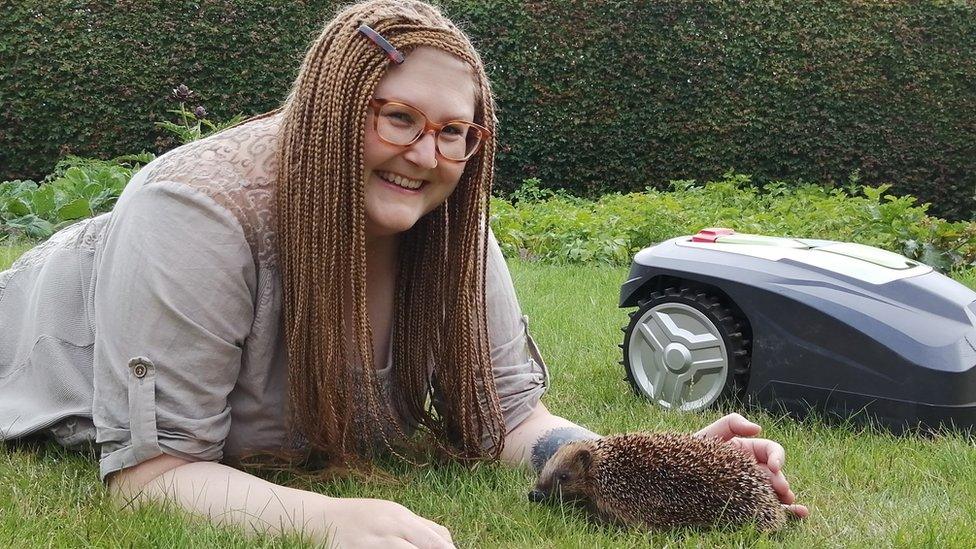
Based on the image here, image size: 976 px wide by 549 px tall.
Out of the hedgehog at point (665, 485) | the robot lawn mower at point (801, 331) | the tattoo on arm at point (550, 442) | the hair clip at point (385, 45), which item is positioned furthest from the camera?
the robot lawn mower at point (801, 331)

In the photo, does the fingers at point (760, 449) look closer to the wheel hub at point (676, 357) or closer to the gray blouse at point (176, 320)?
the wheel hub at point (676, 357)

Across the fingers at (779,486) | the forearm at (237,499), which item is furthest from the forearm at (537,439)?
the forearm at (237,499)

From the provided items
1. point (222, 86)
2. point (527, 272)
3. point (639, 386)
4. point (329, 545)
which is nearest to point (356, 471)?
point (329, 545)

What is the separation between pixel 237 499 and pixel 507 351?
0.91 metres

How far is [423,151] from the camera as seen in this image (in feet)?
6.51

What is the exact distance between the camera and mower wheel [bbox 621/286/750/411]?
321 centimetres

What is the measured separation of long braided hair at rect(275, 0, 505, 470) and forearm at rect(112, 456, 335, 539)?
0.82ft

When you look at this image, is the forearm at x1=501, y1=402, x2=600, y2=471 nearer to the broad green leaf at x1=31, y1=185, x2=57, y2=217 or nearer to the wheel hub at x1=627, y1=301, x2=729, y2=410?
the wheel hub at x1=627, y1=301, x2=729, y2=410

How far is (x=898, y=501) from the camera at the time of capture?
2.47 m

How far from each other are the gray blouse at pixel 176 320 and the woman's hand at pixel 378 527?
0.39 m

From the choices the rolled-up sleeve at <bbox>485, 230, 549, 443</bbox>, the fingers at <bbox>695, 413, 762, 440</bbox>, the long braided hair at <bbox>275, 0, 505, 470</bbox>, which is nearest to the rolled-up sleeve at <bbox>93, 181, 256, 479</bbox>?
the long braided hair at <bbox>275, 0, 505, 470</bbox>

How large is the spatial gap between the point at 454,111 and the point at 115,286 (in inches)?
33.3

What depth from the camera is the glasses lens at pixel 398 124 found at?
1986mm

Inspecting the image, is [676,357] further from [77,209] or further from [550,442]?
[77,209]
